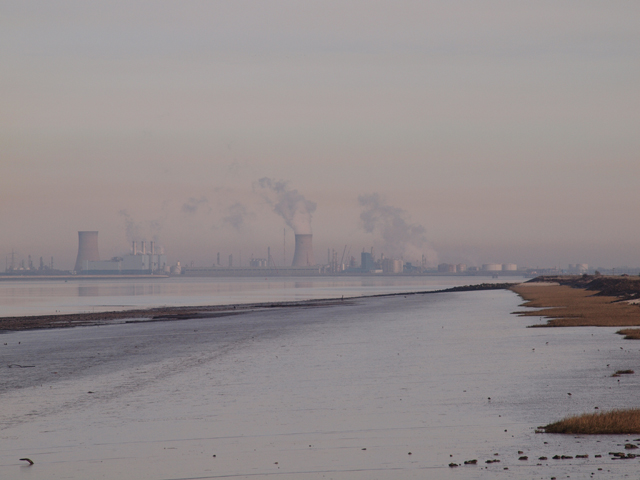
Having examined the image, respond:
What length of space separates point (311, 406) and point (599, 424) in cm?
650

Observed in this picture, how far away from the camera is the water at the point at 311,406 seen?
11422 mm

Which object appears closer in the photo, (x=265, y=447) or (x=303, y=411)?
(x=265, y=447)

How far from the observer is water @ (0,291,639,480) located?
11422 mm

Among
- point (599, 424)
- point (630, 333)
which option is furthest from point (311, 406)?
point (630, 333)

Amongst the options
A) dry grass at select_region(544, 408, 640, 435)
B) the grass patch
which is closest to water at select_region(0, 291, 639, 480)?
dry grass at select_region(544, 408, 640, 435)

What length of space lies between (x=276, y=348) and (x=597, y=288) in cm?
7423

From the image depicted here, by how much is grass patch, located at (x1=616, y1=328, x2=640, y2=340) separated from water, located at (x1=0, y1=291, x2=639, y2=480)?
0.98 meters

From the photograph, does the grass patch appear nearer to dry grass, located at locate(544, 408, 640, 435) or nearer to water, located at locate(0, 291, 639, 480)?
water, located at locate(0, 291, 639, 480)

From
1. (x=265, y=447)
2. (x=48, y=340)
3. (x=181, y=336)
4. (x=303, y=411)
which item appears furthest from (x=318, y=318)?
(x=265, y=447)

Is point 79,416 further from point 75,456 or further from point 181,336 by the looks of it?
point 181,336

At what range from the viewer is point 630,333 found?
30906 millimetres

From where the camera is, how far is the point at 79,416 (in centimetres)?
1593

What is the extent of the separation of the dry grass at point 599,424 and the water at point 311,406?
45cm

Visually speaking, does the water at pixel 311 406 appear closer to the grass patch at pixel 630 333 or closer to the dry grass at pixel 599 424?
the dry grass at pixel 599 424
